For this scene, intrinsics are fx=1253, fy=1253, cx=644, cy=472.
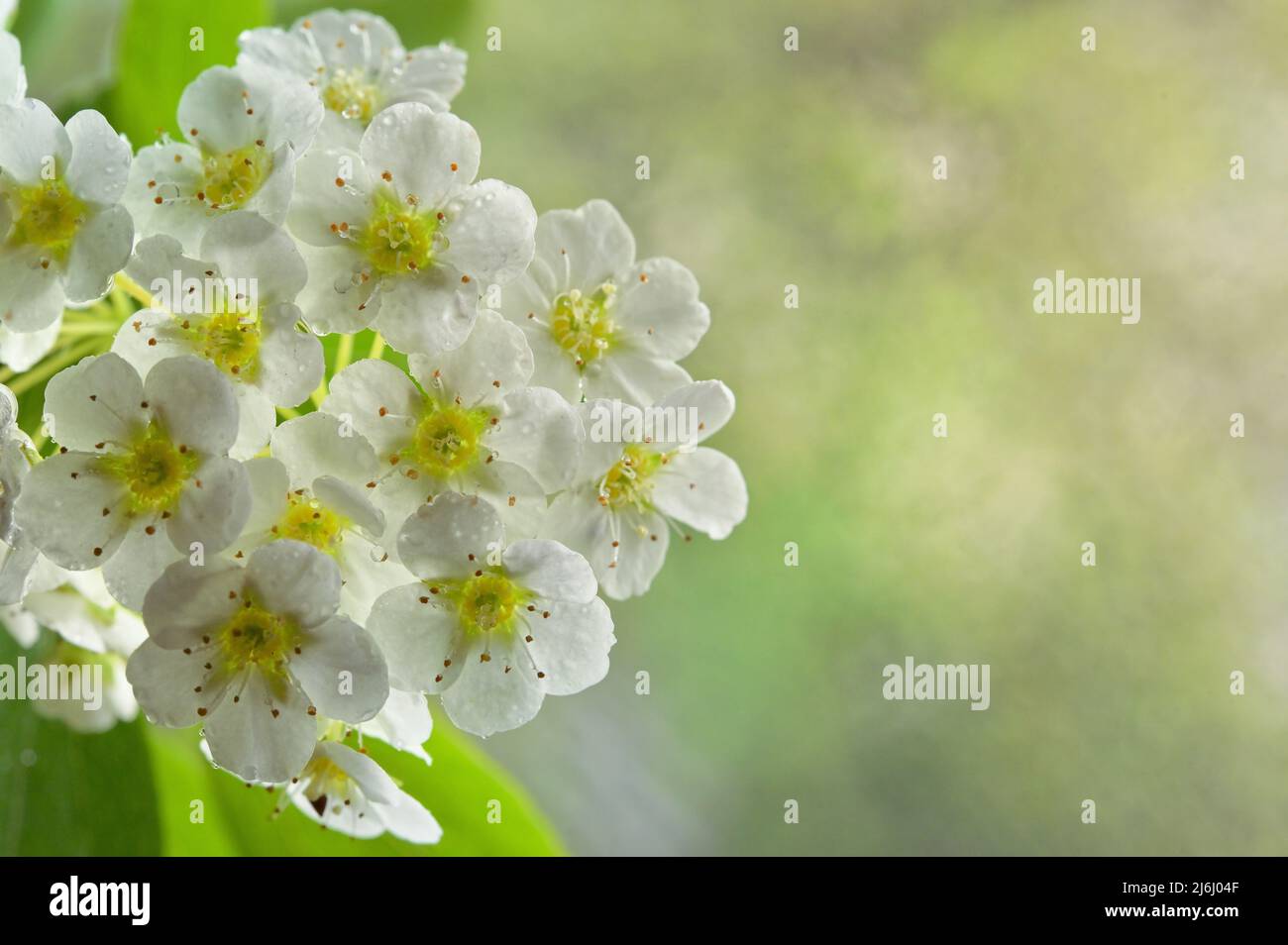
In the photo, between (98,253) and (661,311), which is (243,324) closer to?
(98,253)

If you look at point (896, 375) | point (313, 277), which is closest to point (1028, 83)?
point (896, 375)

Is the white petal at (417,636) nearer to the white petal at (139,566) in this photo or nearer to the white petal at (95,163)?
the white petal at (139,566)

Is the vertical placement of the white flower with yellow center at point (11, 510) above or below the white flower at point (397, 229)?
below

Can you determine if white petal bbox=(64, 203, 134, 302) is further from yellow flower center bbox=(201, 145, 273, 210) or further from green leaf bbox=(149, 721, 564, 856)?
green leaf bbox=(149, 721, 564, 856)
